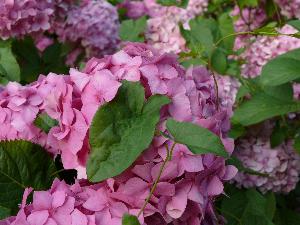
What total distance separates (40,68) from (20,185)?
868mm

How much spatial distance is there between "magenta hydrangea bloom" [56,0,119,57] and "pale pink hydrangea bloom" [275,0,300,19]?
1.72 ft

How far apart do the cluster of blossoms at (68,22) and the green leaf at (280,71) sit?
0.63m

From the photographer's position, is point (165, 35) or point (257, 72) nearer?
point (257, 72)

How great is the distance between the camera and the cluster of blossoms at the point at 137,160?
0.73m

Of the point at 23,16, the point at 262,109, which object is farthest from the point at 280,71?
the point at 23,16

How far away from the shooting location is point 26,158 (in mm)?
848

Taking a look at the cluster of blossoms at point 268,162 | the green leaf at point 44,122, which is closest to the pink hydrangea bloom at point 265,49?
the cluster of blossoms at point 268,162

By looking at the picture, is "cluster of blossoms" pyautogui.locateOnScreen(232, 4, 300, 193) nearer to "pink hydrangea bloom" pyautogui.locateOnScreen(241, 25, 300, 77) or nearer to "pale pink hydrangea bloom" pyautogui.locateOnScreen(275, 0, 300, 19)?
"pink hydrangea bloom" pyautogui.locateOnScreen(241, 25, 300, 77)

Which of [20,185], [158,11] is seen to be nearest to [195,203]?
[20,185]

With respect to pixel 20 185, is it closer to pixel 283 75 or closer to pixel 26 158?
pixel 26 158

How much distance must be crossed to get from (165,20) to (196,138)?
1170 millimetres

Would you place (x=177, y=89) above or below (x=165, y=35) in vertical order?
above

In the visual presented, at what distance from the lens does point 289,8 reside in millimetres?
1756

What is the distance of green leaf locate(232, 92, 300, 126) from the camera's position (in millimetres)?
1187
